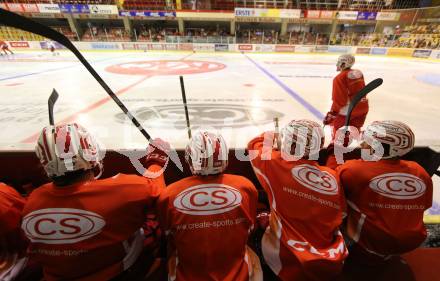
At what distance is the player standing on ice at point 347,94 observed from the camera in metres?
2.95

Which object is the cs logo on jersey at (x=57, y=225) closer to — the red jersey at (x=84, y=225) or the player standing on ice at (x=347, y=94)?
the red jersey at (x=84, y=225)

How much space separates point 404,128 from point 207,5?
75.8 ft

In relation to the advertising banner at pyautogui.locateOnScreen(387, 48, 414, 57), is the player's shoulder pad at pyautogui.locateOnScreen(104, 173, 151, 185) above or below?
above

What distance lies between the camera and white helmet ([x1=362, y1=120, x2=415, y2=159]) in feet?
4.25

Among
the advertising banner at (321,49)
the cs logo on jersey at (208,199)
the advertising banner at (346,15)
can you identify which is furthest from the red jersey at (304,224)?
the advertising banner at (346,15)

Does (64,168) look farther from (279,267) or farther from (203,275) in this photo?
(279,267)

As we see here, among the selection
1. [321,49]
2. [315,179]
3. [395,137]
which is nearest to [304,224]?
[315,179]

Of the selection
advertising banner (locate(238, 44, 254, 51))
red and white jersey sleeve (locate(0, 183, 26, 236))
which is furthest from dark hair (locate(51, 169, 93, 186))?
advertising banner (locate(238, 44, 254, 51))

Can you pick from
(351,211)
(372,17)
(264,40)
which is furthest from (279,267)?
(372,17)

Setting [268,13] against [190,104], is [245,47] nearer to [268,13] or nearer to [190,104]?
[268,13]

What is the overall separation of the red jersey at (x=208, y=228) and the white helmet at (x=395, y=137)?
863 millimetres

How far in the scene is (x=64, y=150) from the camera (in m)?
1.01

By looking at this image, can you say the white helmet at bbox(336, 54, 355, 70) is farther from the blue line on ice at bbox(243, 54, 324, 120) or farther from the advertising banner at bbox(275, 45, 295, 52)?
the advertising banner at bbox(275, 45, 295, 52)

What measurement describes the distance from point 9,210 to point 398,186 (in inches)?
75.5
